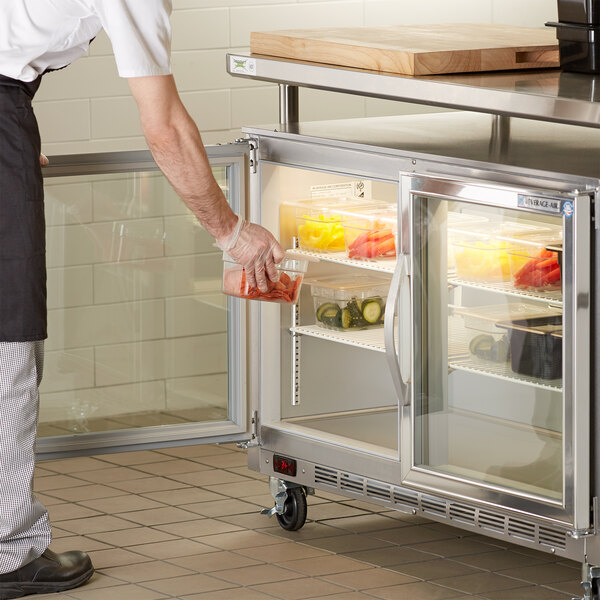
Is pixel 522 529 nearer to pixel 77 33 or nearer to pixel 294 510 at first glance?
pixel 294 510

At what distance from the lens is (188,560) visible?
4008 mm

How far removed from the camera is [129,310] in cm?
483

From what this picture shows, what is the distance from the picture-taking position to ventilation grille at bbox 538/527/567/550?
135 inches

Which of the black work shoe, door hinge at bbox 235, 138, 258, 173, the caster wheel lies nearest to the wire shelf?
the caster wheel

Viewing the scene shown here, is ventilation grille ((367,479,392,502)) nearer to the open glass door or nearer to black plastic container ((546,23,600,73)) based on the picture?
the open glass door

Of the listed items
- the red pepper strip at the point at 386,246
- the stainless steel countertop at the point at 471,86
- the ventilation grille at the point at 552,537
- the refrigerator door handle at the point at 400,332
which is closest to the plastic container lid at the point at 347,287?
the red pepper strip at the point at 386,246

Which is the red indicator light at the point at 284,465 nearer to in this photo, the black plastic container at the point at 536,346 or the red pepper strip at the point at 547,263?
the black plastic container at the point at 536,346

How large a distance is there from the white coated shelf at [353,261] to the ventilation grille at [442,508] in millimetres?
635

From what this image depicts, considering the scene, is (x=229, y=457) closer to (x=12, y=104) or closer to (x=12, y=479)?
(x=12, y=479)

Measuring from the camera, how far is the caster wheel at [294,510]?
13.8 ft

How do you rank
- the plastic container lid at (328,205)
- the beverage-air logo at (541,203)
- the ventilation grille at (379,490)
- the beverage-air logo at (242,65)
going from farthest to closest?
the plastic container lid at (328,205) < the beverage-air logo at (242,65) < the ventilation grille at (379,490) < the beverage-air logo at (541,203)

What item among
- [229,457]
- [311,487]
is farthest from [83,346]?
[311,487]

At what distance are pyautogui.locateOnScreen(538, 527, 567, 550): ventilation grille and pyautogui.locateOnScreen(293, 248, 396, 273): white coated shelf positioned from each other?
35.1 inches

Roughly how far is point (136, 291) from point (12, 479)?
131 cm
